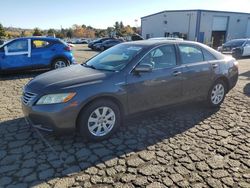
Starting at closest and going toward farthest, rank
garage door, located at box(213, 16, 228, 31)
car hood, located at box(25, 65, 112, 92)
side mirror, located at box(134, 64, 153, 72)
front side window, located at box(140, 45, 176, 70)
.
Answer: car hood, located at box(25, 65, 112, 92)
side mirror, located at box(134, 64, 153, 72)
front side window, located at box(140, 45, 176, 70)
garage door, located at box(213, 16, 228, 31)

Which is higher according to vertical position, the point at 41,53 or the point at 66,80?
the point at 41,53

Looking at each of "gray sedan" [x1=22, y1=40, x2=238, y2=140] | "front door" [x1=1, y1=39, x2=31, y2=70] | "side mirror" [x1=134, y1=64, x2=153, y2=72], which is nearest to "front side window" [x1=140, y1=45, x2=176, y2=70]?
"gray sedan" [x1=22, y1=40, x2=238, y2=140]

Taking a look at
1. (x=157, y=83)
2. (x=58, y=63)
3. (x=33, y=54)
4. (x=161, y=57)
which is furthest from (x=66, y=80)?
(x=58, y=63)

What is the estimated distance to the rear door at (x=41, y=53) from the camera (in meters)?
9.11

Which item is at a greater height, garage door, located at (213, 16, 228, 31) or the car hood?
garage door, located at (213, 16, 228, 31)

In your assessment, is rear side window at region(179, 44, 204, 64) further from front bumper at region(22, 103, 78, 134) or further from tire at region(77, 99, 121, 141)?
front bumper at region(22, 103, 78, 134)

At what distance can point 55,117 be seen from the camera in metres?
3.42

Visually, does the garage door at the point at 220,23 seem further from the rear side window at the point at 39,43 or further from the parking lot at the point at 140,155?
the parking lot at the point at 140,155

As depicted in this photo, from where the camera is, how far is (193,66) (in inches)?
188


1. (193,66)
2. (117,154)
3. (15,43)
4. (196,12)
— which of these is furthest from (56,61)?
(196,12)

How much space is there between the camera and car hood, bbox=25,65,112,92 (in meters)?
3.57

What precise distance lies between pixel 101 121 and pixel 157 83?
123 centimetres

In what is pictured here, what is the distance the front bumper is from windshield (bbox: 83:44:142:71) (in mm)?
1097

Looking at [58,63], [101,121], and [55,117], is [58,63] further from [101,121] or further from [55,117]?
[55,117]
